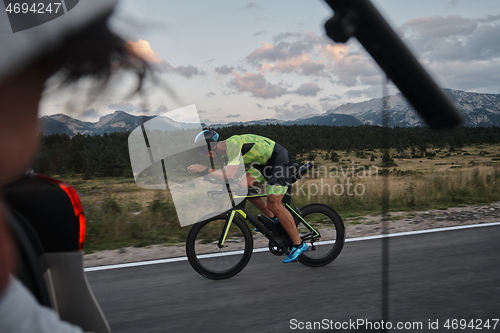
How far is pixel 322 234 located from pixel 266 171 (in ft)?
3.56

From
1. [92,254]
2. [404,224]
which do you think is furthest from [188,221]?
[404,224]

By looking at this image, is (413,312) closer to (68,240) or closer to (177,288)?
(177,288)

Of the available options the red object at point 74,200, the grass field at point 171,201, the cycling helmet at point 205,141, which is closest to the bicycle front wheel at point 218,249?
the cycling helmet at point 205,141

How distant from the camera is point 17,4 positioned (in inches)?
38.0

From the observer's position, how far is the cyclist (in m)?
4.64

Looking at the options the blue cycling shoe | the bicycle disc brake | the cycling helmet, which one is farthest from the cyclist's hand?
the blue cycling shoe

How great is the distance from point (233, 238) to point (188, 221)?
572 millimetres

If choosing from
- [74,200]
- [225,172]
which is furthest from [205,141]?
[74,200]

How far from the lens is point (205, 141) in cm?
420

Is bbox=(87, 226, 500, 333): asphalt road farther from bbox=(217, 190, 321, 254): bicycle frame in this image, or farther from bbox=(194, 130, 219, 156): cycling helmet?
bbox=(194, 130, 219, 156): cycling helmet

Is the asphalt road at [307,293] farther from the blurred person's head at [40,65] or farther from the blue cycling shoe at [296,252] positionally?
the blurred person's head at [40,65]

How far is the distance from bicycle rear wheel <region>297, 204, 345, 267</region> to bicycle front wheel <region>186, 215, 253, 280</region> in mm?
809

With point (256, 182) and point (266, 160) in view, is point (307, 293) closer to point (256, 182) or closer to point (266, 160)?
point (256, 182)

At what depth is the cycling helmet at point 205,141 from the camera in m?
4.07
